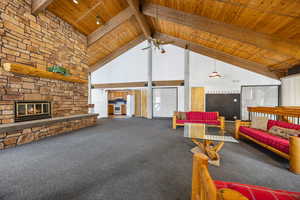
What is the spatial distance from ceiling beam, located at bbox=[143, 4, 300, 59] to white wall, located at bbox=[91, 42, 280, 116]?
271 cm

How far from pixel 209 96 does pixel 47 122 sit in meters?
7.40

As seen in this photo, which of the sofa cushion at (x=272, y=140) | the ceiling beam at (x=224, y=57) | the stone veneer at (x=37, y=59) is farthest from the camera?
the ceiling beam at (x=224, y=57)

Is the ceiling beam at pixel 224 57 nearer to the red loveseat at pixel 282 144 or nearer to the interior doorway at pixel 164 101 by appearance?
the interior doorway at pixel 164 101

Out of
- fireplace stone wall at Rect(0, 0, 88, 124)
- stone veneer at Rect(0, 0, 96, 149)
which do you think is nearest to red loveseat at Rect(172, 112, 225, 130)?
stone veneer at Rect(0, 0, 96, 149)

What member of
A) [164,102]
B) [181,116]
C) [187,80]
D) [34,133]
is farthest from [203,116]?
[34,133]

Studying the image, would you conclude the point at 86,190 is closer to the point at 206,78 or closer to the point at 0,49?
the point at 0,49

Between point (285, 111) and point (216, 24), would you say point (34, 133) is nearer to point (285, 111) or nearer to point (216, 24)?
point (216, 24)

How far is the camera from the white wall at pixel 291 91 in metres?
4.82

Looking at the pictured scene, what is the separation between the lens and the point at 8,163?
83.0 inches

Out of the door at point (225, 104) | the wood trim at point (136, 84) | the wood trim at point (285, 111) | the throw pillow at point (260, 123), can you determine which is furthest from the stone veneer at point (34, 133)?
the door at point (225, 104)

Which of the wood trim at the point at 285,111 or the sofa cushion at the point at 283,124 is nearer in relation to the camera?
the sofa cushion at the point at 283,124

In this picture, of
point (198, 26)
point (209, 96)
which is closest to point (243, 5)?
point (198, 26)

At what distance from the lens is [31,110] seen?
3.46 meters

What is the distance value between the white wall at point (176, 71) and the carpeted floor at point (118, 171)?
15.0 ft
